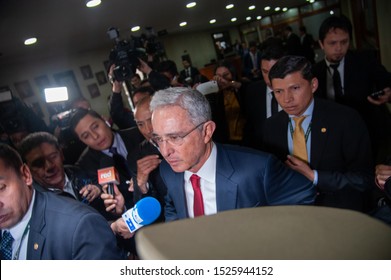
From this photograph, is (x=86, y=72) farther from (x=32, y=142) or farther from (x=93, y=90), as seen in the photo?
(x=32, y=142)

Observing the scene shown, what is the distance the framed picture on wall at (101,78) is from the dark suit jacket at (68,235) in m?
6.28

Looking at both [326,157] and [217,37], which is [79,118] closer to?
[326,157]

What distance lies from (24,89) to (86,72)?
57.6 inches

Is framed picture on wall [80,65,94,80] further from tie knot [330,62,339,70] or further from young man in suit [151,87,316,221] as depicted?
young man in suit [151,87,316,221]

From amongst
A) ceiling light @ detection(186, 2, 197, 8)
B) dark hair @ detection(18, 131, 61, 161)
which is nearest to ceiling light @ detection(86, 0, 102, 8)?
ceiling light @ detection(186, 2, 197, 8)

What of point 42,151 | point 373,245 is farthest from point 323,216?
point 42,151

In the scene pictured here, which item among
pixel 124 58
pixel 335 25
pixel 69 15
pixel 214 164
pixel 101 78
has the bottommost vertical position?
pixel 214 164

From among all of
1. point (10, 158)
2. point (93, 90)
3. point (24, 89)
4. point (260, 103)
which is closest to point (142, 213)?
point (10, 158)

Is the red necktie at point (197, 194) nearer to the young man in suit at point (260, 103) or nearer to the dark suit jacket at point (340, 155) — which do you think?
the dark suit jacket at point (340, 155)

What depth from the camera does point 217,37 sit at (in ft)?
22.9

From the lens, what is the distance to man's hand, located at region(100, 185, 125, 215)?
3.97 ft

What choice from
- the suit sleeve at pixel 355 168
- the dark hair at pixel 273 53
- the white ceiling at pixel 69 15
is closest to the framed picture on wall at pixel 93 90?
the white ceiling at pixel 69 15

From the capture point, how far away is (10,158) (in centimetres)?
87

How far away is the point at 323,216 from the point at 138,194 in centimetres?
114
